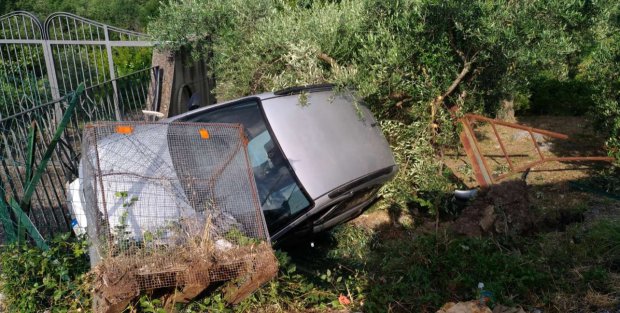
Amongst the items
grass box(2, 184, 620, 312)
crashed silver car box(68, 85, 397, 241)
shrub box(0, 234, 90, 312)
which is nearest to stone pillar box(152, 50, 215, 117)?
crashed silver car box(68, 85, 397, 241)

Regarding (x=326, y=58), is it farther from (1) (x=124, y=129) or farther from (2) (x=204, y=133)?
(1) (x=124, y=129)

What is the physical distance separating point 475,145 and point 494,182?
45 centimetres

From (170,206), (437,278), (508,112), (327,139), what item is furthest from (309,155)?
(508,112)

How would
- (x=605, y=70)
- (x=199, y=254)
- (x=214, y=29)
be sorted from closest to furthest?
(x=199, y=254)
(x=605, y=70)
(x=214, y=29)

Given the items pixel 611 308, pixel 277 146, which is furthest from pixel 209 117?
pixel 611 308

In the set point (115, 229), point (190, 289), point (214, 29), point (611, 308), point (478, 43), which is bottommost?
point (611, 308)

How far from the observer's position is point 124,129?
4082mm

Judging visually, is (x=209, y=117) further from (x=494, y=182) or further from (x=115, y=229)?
(x=494, y=182)

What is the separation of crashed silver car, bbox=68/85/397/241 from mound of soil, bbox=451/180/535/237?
842mm

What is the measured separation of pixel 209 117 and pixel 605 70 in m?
4.58

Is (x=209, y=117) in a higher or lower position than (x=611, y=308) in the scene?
higher

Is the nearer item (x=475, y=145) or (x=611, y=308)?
(x=611, y=308)

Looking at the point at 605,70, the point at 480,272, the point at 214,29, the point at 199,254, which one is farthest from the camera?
the point at 214,29

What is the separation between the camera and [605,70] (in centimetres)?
649
